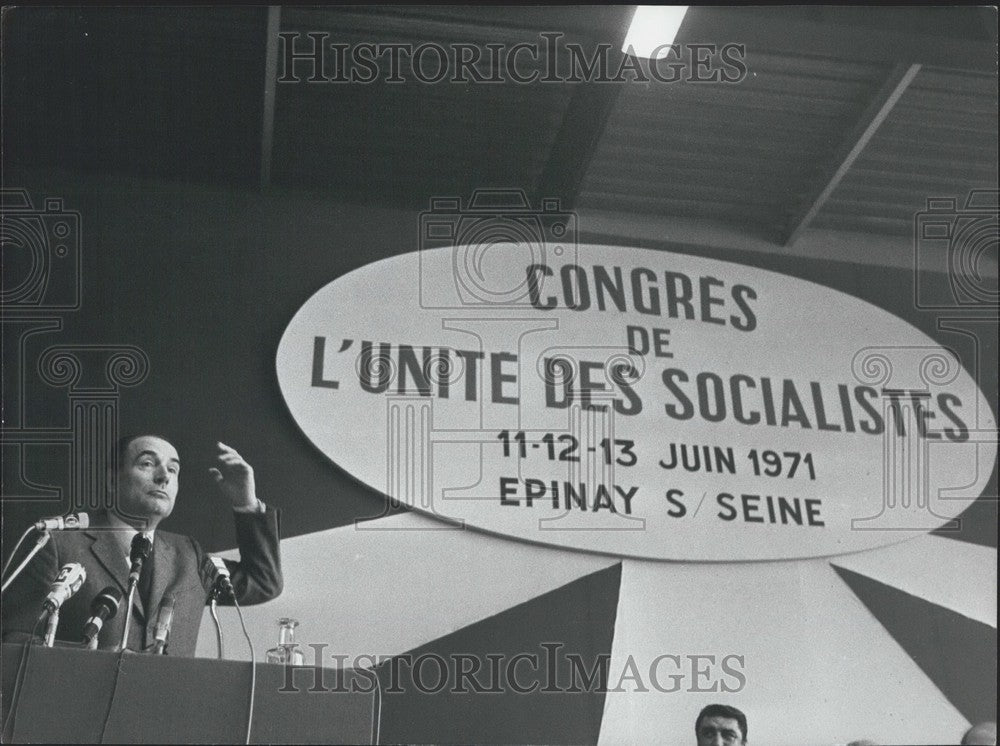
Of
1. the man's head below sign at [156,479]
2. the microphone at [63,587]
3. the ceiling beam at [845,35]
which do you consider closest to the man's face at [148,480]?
the man's head below sign at [156,479]

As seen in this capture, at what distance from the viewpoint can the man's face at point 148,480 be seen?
429 cm

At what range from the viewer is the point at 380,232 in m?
4.79

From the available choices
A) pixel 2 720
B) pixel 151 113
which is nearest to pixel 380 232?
pixel 151 113

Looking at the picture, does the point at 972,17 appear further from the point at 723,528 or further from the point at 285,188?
the point at 285,188

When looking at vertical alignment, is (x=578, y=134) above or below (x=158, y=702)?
above

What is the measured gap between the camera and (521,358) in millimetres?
4738

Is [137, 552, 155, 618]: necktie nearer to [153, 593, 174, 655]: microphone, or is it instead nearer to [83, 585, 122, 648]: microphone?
[153, 593, 174, 655]: microphone

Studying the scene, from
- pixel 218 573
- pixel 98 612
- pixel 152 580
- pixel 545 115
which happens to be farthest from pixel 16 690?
pixel 545 115

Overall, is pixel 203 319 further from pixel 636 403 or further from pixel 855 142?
pixel 855 142

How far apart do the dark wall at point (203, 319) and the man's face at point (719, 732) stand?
1.32 m

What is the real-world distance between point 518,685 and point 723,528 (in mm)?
952

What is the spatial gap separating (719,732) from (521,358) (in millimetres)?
1457

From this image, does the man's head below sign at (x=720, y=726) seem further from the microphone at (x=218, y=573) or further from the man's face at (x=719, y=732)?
the microphone at (x=218, y=573)

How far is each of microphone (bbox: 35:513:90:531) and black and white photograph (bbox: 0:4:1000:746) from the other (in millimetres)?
13
